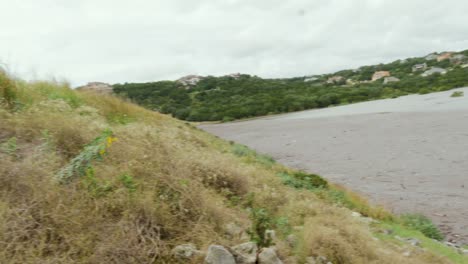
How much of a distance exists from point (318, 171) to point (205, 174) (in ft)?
35.6

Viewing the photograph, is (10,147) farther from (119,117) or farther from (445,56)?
(445,56)

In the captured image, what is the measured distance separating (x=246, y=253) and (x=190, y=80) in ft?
317

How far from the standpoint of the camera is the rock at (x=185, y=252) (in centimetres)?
386

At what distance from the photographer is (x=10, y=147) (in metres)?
4.70

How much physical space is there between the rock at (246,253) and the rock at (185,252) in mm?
365

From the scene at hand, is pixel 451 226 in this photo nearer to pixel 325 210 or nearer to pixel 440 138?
pixel 325 210

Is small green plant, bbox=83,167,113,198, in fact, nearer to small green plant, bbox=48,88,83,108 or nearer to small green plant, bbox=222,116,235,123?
small green plant, bbox=48,88,83,108

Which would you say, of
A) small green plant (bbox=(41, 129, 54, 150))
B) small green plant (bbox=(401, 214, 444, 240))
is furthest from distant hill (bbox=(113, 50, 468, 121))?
small green plant (bbox=(41, 129, 54, 150))

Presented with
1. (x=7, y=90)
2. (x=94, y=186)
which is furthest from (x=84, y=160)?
(x=7, y=90)

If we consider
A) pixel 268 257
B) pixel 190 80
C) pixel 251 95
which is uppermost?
pixel 190 80

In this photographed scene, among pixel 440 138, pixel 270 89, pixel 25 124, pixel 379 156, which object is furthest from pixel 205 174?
pixel 270 89

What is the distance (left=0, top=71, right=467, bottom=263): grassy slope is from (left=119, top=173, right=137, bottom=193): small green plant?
0.01 m

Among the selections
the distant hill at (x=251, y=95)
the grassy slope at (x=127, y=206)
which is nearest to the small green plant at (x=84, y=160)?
the grassy slope at (x=127, y=206)

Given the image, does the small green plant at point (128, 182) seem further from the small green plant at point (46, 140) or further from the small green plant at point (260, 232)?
the small green plant at point (260, 232)
